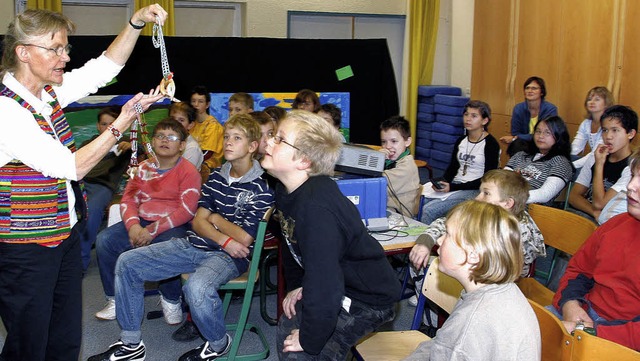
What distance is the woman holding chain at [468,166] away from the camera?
4.56m

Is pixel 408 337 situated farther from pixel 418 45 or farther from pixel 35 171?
pixel 418 45

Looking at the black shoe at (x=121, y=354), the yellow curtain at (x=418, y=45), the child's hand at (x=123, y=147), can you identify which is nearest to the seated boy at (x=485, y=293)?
the black shoe at (x=121, y=354)

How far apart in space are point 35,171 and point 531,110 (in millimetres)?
5129

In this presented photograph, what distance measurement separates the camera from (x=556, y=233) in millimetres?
3154

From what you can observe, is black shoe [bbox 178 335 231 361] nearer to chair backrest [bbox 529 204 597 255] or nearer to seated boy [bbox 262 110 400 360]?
seated boy [bbox 262 110 400 360]

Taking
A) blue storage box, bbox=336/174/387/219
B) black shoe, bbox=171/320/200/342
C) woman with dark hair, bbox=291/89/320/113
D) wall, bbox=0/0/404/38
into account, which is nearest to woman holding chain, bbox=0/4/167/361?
blue storage box, bbox=336/174/387/219

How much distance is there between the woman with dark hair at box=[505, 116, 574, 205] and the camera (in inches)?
162

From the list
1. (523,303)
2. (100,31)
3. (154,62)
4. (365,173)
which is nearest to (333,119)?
(365,173)

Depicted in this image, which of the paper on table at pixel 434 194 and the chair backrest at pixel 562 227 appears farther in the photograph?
the paper on table at pixel 434 194

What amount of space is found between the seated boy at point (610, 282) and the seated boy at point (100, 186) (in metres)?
3.15

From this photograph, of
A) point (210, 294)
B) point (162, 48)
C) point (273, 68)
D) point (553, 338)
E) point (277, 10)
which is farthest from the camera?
point (277, 10)

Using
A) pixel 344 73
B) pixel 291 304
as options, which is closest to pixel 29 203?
pixel 291 304

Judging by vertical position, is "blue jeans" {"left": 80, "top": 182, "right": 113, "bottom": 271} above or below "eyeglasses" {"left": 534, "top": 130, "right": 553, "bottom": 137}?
below

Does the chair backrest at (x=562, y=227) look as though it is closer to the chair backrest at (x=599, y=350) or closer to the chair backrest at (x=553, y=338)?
the chair backrest at (x=553, y=338)
